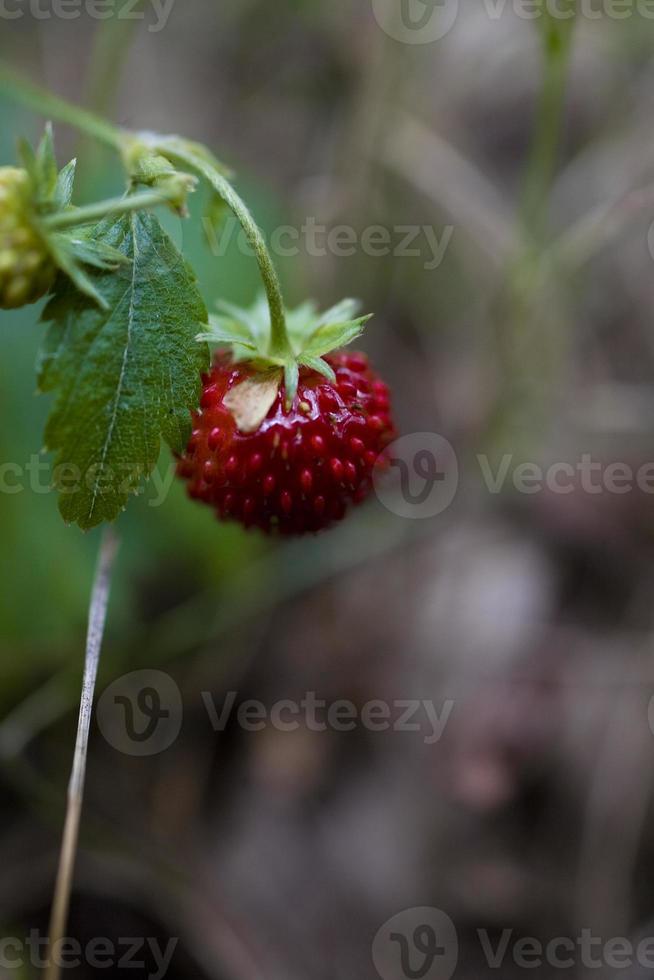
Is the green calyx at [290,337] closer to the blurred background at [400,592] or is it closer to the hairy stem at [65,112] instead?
the hairy stem at [65,112]

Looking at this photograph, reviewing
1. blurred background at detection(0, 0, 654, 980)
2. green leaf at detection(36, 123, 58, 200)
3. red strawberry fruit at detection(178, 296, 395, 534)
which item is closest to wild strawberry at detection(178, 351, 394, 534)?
red strawberry fruit at detection(178, 296, 395, 534)

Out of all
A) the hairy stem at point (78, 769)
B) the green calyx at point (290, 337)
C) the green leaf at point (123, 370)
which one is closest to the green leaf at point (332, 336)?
the green calyx at point (290, 337)

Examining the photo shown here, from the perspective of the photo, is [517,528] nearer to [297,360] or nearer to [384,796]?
[384,796]

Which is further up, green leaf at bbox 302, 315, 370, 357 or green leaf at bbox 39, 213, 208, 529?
green leaf at bbox 302, 315, 370, 357

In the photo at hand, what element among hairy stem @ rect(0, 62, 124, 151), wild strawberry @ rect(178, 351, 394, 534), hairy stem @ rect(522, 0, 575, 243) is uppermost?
hairy stem @ rect(522, 0, 575, 243)

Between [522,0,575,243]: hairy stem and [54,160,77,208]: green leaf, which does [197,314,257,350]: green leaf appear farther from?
[522,0,575,243]: hairy stem

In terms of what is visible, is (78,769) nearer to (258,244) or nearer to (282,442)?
(282,442)
